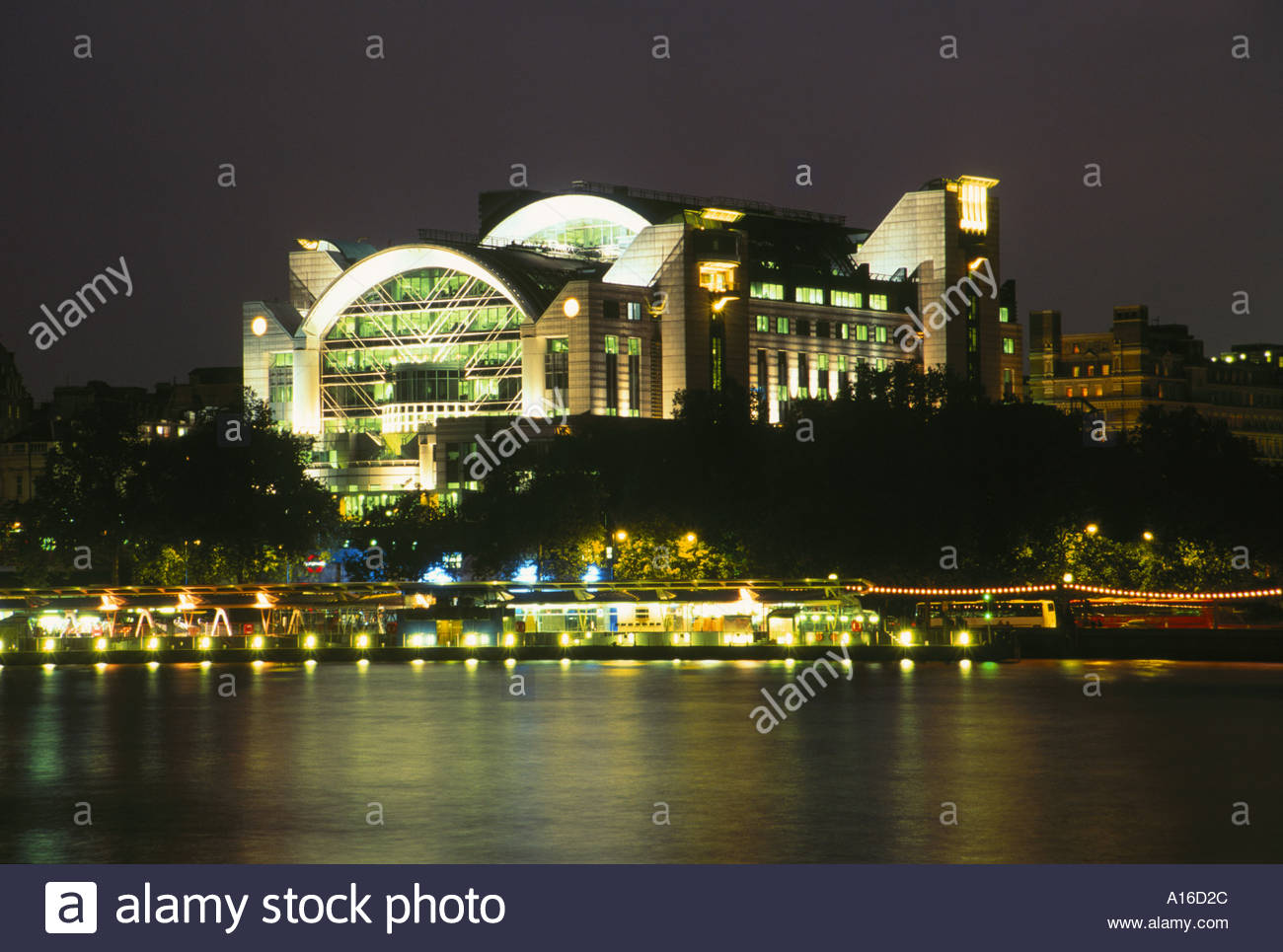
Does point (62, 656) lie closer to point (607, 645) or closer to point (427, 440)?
point (607, 645)

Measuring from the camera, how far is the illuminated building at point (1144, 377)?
18188cm

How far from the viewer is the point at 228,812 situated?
1339 inches

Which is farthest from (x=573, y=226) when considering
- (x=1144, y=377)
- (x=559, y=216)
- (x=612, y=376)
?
(x=1144, y=377)

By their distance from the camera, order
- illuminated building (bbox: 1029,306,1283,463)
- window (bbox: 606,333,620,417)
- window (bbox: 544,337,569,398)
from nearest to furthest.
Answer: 1. window (bbox: 606,333,620,417)
2. window (bbox: 544,337,569,398)
3. illuminated building (bbox: 1029,306,1283,463)

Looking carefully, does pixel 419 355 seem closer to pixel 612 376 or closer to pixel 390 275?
pixel 390 275

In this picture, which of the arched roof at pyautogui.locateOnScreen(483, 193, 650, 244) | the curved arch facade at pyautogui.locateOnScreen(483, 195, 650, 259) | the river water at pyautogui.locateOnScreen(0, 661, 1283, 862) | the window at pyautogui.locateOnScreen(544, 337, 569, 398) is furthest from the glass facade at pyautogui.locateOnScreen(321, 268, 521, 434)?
the river water at pyautogui.locateOnScreen(0, 661, 1283, 862)

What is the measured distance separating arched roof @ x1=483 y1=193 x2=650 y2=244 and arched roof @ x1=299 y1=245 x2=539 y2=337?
14855mm

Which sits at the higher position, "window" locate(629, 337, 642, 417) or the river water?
"window" locate(629, 337, 642, 417)

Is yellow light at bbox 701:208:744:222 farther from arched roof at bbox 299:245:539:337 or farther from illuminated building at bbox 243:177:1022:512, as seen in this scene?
arched roof at bbox 299:245:539:337

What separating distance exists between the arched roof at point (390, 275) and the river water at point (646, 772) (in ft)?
296

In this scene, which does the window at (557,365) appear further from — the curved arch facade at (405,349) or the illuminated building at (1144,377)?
the illuminated building at (1144,377)

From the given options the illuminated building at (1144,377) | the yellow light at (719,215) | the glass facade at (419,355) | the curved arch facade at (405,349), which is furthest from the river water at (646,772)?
the illuminated building at (1144,377)

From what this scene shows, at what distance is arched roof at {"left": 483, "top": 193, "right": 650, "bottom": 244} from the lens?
163 metres

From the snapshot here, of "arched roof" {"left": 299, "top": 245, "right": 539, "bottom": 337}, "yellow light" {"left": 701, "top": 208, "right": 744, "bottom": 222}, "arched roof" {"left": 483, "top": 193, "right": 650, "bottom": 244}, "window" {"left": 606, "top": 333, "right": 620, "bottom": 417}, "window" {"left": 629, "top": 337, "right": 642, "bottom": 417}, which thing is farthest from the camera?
"arched roof" {"left": 483, "top": 193, "right": 650, "bottom": 244}
